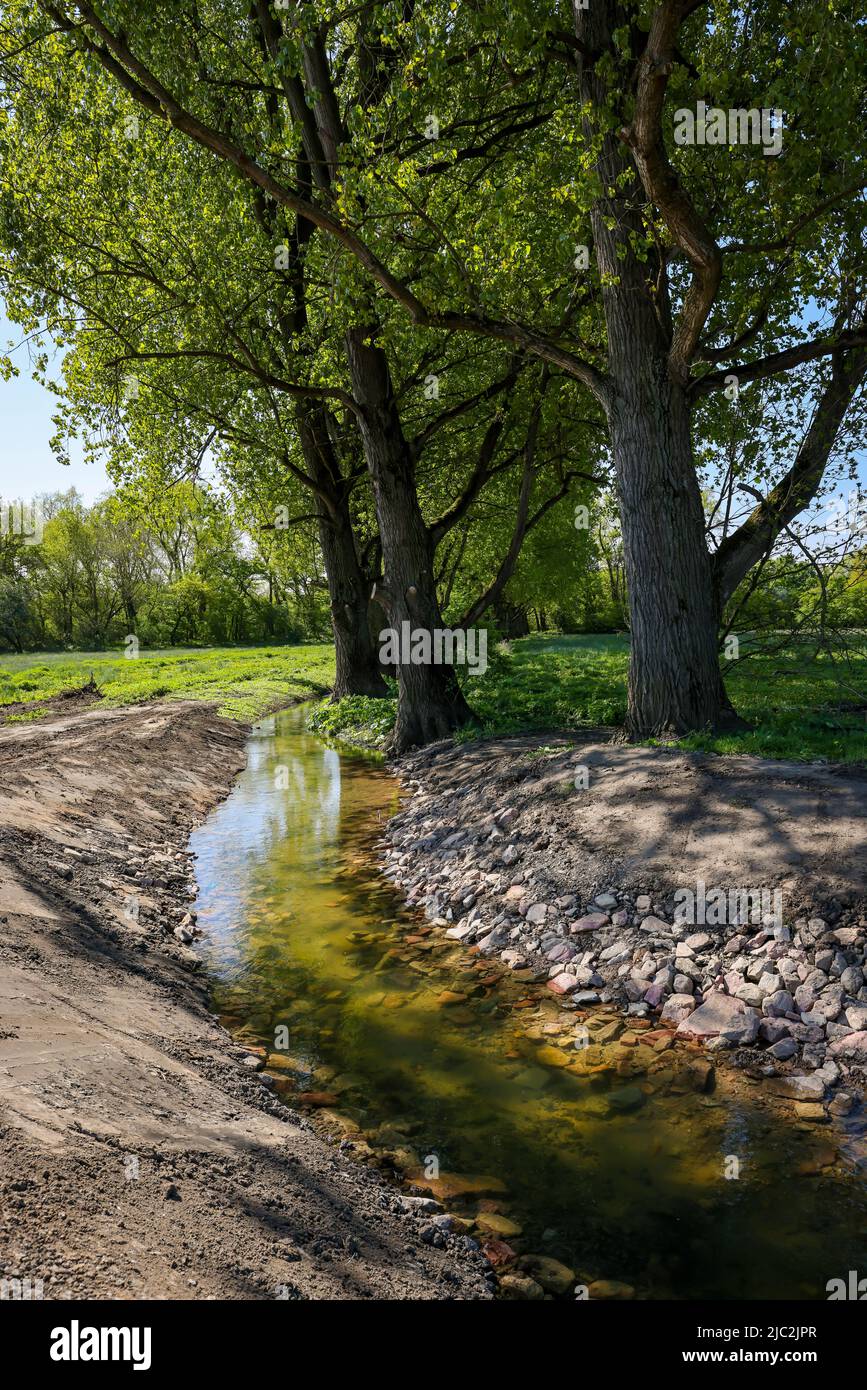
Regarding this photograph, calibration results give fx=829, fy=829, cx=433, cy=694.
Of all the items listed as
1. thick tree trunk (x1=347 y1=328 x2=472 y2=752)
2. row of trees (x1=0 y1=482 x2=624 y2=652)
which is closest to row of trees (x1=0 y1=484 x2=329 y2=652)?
row of trees (x1=0 y1=482 x2=624 y2=652)

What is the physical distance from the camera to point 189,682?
29828 millimetres

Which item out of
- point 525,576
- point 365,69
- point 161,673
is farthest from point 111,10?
point 525,576

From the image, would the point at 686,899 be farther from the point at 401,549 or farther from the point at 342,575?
the point at 342,575

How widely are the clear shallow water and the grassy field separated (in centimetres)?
460

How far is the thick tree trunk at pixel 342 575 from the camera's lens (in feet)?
68.5

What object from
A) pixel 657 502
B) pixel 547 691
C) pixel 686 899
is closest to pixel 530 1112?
pixel 686 899

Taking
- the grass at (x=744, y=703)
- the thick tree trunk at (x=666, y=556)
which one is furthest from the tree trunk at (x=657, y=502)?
the grass at (x=744, y=703)

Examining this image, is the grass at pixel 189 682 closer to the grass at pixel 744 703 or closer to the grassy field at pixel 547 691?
the grassy field at pixel 547 691

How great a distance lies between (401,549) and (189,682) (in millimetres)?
16843

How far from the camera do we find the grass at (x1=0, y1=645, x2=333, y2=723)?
82.8 feet

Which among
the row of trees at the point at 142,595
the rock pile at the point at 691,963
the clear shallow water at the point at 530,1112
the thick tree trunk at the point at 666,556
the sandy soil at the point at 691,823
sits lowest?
the clear shallow water at the point at 530,1112

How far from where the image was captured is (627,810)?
8.38 meters

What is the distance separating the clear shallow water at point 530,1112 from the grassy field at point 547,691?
4.60 m

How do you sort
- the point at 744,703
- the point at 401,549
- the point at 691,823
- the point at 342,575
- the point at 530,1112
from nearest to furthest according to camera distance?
the point at 530,1112 < the point at 691,823 < the point at 401,549 < the point at 744,703 < the point at 342,575
